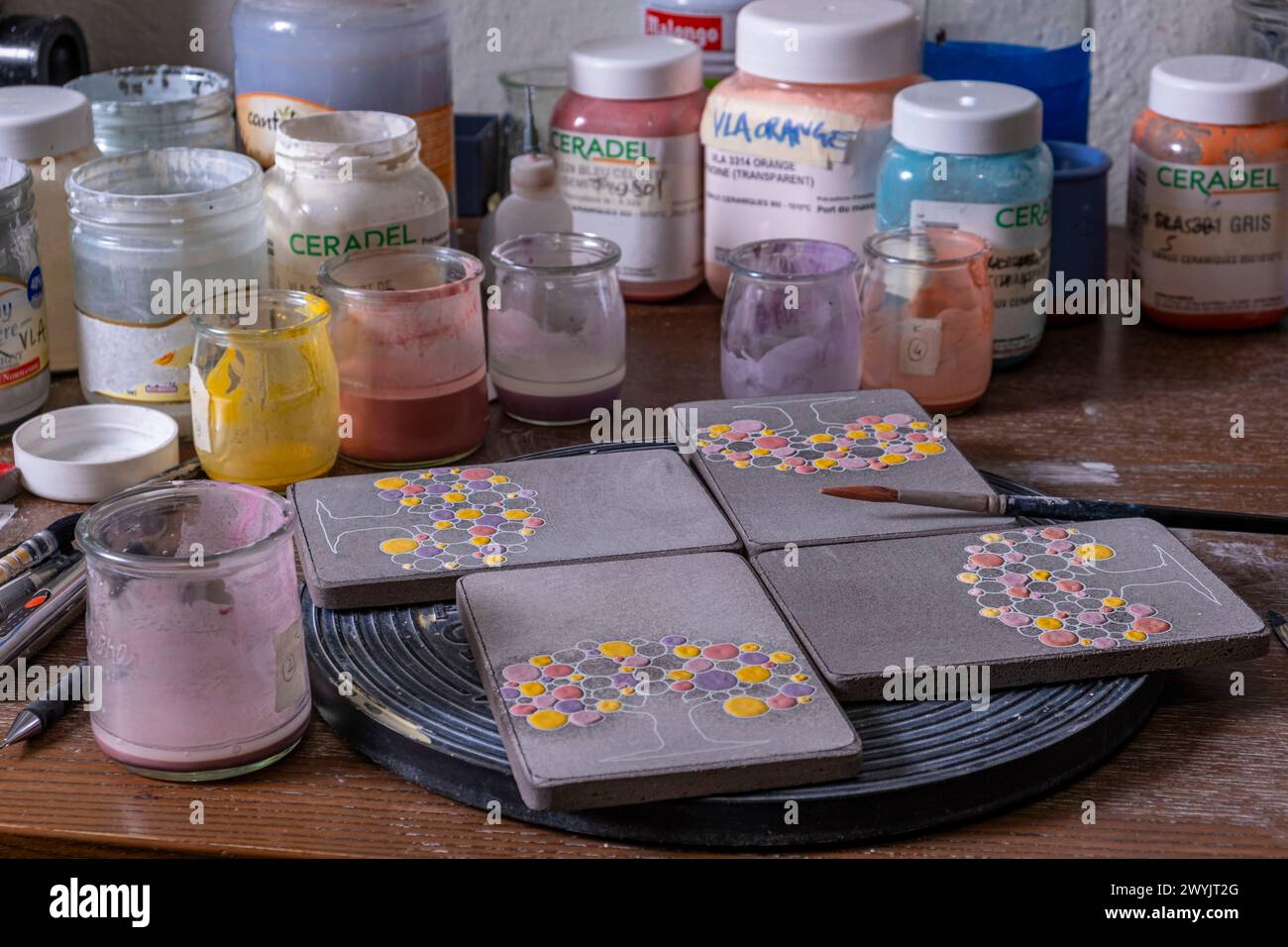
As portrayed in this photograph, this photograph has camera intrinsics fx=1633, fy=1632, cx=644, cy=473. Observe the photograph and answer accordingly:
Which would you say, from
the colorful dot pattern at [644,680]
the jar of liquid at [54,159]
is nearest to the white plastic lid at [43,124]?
the jar of liquid at [54,159]

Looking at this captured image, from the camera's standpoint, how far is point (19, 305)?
0.92 metres

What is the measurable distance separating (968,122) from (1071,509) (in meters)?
0.30

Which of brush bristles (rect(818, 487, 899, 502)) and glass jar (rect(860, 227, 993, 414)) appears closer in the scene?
brush bristles (rect(818, 487, 899, 502))

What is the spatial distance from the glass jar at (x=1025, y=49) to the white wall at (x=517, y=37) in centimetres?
10

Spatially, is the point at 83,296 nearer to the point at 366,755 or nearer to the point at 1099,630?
the point at 366,755

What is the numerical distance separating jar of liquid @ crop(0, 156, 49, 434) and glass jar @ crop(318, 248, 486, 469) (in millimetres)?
175

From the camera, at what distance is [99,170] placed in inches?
36.8

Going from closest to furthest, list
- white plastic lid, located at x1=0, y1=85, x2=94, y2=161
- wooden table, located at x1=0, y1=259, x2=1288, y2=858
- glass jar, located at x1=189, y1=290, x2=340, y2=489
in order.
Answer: wooden table, located at x1=0, y1=259, x2=1288, y2=858 → glass jar, located at x1=189, y1=290, x2=340, y2=489 → white plastic lid, located at x1=0, y1=85, x2=94, y2=161

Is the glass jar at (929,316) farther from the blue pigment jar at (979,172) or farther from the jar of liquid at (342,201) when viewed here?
the jar of liquid at (342,201)

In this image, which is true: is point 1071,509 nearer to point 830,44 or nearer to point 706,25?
point 830,44

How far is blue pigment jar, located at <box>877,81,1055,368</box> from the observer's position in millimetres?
972

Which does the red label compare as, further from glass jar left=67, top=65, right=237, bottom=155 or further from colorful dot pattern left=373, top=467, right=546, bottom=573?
colorful dot pattern left=373, top=467, right=546, bottom=573

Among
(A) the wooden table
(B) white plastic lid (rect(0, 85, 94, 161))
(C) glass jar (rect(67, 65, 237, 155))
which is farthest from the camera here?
(C) glass jar (rect(67, 65, 237, 155))

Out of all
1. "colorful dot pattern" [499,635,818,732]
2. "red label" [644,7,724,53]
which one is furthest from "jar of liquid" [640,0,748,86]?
"colorful dot pattern" [499,635,818,732]
